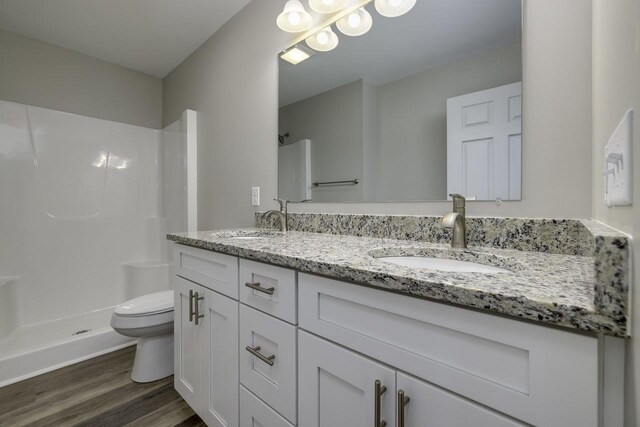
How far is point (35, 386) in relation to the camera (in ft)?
5.41

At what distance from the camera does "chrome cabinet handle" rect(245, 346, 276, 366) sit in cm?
86

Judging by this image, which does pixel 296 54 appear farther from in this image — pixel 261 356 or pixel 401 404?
pixel 401 404

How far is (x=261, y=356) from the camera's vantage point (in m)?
0.89

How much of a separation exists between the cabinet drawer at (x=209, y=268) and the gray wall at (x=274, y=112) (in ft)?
1.84

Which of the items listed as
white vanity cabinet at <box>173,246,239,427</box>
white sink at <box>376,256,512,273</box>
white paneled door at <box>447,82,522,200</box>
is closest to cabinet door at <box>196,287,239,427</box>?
white vanity cabinet at <box>173,246,239,427</box>

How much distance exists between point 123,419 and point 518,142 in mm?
2073

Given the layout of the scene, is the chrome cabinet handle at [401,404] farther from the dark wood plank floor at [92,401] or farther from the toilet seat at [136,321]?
the toilet seat at [136,321]

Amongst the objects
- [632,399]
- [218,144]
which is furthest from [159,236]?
[632,399]

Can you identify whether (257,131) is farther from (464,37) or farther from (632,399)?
(632,399)

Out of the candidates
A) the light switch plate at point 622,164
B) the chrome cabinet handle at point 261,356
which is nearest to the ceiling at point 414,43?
the light switch plate at point 622,164

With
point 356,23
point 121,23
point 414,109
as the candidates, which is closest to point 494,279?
point 414,109

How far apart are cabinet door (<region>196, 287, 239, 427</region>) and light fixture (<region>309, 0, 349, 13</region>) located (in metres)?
1.37

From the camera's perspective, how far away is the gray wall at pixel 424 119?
97 cm

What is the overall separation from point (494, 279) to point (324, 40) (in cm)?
142
